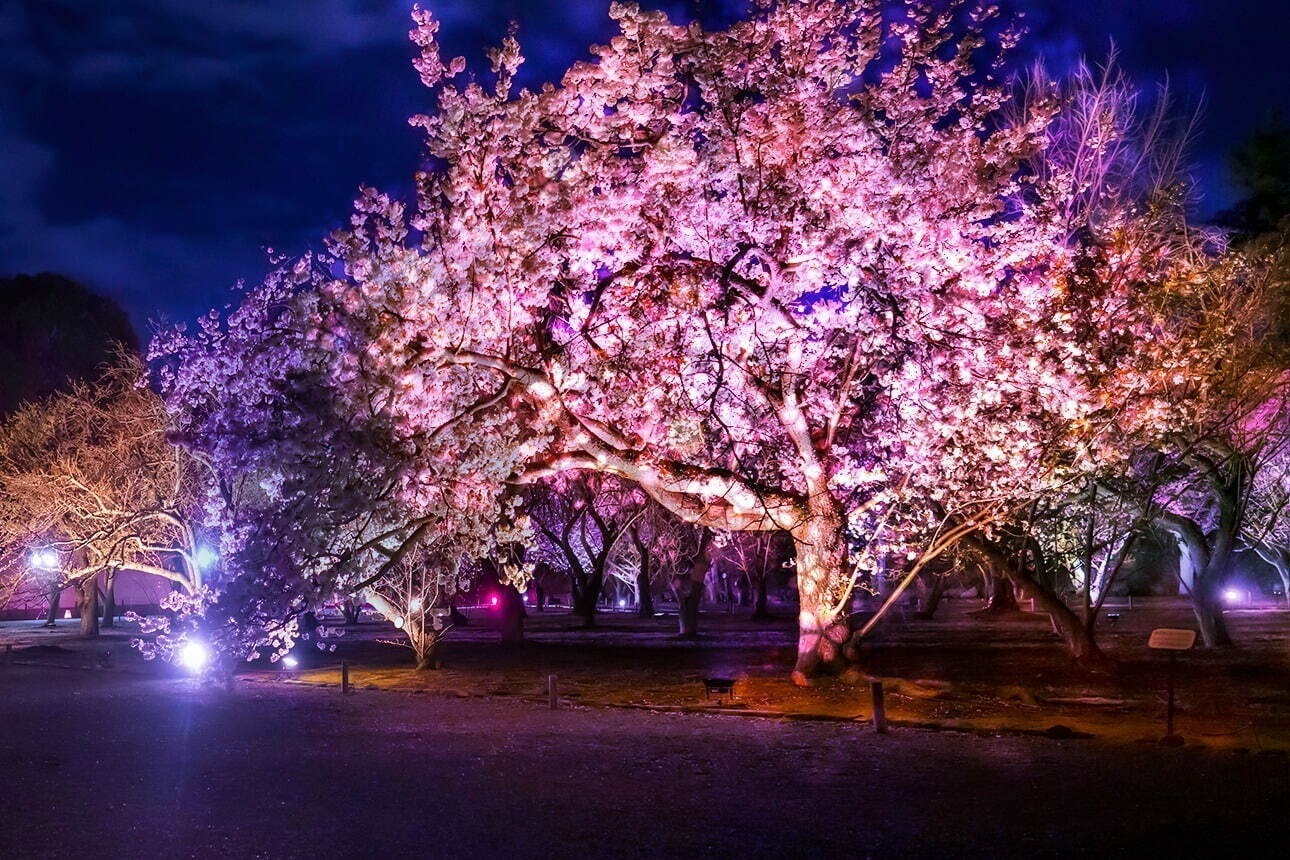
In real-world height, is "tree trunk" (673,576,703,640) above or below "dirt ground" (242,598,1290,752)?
above

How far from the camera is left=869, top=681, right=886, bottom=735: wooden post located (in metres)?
15.7

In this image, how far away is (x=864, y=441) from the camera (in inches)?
882

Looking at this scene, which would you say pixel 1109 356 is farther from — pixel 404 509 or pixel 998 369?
pixel 404 509

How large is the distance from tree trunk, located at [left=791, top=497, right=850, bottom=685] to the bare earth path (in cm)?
398

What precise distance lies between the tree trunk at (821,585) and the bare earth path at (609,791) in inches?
157

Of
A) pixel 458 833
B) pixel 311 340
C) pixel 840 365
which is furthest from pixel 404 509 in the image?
pixel 840 365

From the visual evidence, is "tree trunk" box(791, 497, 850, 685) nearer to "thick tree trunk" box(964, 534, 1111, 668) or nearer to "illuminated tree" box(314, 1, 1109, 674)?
"illuminated tree" box(314, 1, 1109, 674)

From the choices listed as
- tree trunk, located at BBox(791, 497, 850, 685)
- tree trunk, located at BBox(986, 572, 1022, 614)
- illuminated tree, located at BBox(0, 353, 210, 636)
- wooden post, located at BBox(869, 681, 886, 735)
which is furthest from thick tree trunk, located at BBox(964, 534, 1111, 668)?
tree trunk, located at BBox(986, 572, 1022, 614)

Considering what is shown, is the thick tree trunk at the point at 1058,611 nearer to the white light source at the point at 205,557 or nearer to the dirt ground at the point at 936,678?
the dirt ground at the point at 936,678

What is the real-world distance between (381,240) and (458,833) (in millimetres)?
10059

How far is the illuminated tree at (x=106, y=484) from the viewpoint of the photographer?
2953cm

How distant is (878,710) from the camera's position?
15.8 m

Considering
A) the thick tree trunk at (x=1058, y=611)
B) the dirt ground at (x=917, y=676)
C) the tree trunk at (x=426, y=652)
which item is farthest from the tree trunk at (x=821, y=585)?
the tree trunk at (x=426, y=652)

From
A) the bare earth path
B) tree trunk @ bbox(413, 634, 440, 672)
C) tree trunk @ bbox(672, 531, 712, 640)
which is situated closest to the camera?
the bare earth path
